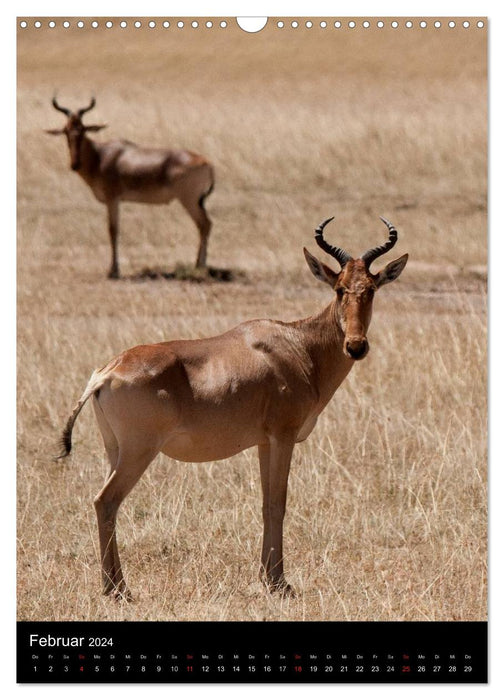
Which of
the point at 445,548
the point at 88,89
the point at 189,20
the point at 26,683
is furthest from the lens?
the point at 88,89

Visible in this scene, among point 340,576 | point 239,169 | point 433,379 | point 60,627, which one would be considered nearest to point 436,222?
point 239,169

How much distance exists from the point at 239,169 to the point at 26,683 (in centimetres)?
1948

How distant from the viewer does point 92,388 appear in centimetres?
672

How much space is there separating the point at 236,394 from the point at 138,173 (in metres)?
13.8

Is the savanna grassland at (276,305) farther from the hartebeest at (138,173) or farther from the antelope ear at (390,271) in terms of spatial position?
the antelope ear at (390,271)

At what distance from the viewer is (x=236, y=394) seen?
692cm

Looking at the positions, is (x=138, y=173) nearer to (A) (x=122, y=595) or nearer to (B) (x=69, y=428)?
(B) (x=69, y=428)

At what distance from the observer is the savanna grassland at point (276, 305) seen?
7.40m

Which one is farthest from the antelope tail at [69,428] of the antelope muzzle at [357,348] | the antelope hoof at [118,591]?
the antelope muzzle at [357,348]

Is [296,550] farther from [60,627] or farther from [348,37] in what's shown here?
[348,37]

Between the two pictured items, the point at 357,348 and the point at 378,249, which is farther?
the point at 378,249

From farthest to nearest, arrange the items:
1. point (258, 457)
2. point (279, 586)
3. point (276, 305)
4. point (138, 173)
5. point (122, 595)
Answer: point (138, 173), point (276, 305), point (258, 457), point (279, 586), point (122, 595)

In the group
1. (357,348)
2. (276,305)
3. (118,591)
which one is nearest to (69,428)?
(118,591)

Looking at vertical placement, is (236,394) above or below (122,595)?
above
